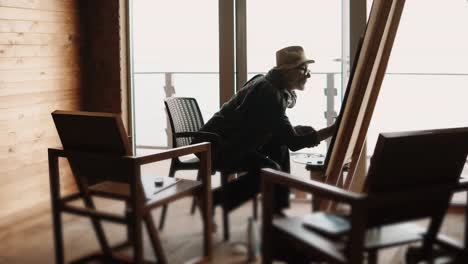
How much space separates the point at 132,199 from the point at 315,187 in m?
0.82

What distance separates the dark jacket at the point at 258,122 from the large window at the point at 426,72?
1.09m

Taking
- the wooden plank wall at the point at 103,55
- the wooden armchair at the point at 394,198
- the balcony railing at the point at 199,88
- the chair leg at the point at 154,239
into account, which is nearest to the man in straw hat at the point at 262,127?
the chair leg at the point at 154,239

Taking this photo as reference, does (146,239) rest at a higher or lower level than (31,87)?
lower

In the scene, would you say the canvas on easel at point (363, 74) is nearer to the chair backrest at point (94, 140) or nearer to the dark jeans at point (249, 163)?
the dark jeans at point (249, 163)

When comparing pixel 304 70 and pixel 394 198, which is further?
pixel 304 70

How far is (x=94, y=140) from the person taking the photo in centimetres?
238

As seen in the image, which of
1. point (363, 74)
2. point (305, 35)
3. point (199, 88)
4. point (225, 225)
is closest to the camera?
point (363, 74)

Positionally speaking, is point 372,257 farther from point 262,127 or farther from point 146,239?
point 262,127

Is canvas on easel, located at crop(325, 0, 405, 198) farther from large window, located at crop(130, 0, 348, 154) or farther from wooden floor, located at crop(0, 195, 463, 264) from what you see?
large window, located at crop(130, 0, 348, 154)

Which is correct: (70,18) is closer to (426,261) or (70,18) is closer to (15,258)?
(15,258)

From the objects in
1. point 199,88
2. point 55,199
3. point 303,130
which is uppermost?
point 199,88

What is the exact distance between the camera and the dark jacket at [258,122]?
2.90 m

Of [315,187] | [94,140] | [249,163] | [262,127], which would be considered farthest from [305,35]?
[315,187]

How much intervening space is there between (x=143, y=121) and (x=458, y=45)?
2.36 m
